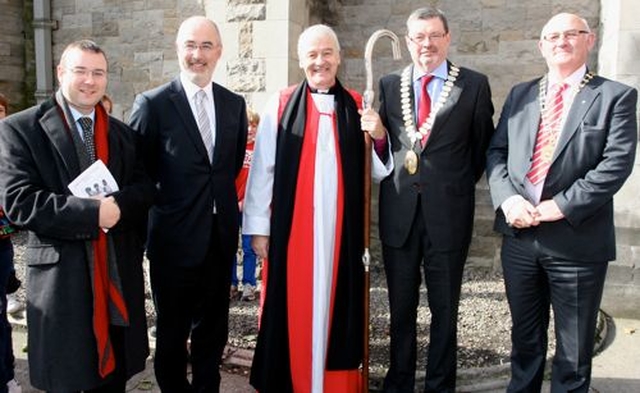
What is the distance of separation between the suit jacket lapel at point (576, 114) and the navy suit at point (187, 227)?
167 centimetres

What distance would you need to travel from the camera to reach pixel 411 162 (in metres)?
3.13

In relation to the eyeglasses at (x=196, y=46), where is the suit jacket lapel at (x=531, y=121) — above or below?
below

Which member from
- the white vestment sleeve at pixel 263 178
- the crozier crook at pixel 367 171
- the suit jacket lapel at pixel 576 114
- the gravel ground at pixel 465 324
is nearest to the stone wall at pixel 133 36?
the gravel ground at pixel 465 324

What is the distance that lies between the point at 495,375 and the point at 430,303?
0.88 meters

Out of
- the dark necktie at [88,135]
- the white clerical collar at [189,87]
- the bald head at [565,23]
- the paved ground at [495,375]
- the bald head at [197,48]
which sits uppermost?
the bald head at [565,23]

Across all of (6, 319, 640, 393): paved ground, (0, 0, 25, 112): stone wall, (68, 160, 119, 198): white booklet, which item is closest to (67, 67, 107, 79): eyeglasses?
(68, 160, 119, 198): white booklet

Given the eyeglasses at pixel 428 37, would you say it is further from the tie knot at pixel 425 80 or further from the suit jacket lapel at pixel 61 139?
the suit jacket lapel at pixel 61 139

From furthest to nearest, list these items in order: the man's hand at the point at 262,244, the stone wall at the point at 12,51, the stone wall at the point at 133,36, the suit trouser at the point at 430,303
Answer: the stone wall at the point at 12,51
the stone wall at the point at 133,36
the man's hand at the point at 262,244
the suit trouser at the point at 430,303

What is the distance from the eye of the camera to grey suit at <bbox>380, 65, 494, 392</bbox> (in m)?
3.11

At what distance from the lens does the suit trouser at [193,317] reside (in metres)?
3.04

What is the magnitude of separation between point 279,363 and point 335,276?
58 centimetres

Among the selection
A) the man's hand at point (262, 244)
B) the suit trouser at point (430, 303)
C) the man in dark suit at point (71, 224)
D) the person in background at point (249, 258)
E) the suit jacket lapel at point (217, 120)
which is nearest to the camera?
the man in dark suit at point (71, 224)

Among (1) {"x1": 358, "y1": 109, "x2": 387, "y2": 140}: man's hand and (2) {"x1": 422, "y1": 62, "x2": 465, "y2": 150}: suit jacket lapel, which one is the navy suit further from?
(2) {"x1": 422, "y1": 62, "x2": 465, "y2": 150}: suit jacket lapel

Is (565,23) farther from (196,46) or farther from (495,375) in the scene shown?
(495,375)
